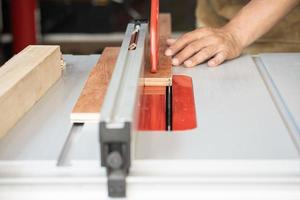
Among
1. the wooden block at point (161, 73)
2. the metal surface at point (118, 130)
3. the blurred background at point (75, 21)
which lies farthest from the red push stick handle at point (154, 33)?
the blurred background at point (75, 21)

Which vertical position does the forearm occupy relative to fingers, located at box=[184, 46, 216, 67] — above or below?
above

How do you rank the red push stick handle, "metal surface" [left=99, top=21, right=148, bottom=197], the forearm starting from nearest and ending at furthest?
"metal surface" [left=99, top=21, right=148, bottom=197]
the red push stick handle
the forearm

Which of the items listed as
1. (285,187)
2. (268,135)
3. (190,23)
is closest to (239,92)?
(268,135)

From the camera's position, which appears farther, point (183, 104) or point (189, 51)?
point (189, 51)

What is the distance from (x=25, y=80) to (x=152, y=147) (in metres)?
0.26

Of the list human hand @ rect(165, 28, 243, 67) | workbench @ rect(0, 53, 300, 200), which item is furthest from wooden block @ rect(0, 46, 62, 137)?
human hand @ rect(165, 28, 243, 67)

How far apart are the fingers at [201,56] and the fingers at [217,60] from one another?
1 cm

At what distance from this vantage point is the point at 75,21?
3645mm

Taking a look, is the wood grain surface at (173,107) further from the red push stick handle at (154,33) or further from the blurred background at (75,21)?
the blurred background at (75,21)

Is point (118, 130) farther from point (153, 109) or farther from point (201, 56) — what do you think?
point (201, 56)

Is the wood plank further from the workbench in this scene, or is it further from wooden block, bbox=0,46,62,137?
wooden block, bbox=0,46,62,137

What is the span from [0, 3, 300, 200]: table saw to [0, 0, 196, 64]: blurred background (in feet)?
6.72

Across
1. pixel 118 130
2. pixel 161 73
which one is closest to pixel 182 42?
pixel 161 73

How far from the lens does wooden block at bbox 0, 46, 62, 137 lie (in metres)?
0.83
